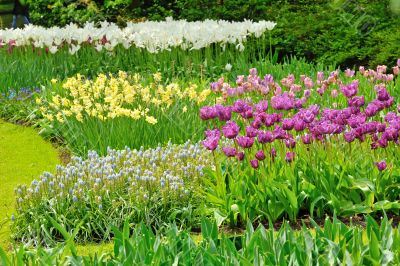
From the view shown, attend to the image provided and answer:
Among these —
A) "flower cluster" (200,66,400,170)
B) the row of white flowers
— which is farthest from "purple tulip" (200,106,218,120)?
the row of white flowers

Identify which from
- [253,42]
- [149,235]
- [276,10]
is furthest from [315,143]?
[276,10]

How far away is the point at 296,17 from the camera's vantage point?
11742 millimetres

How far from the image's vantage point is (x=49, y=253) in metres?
3.86

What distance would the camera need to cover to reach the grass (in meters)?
6.77

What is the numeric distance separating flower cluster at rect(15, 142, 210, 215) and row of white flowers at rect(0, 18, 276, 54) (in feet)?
13.7

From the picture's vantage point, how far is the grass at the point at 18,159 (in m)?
6.77

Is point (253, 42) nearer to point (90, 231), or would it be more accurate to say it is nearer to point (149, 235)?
point (90, 231)

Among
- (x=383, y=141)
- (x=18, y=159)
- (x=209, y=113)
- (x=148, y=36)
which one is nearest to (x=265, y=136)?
(x=209, y=113)

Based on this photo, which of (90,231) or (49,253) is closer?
(49,253)

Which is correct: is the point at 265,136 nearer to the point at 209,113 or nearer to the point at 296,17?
the point at 209,113

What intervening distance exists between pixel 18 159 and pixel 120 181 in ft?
8.67

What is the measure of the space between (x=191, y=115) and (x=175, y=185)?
75.5 inches

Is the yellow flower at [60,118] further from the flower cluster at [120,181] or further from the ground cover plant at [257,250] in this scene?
the ground cover plant at [257,250]

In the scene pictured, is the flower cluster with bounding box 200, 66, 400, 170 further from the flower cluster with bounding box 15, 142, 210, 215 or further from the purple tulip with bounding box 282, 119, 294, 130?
the flower cluster with bounding box 15, 142, 210, 215
